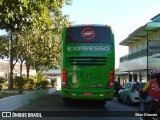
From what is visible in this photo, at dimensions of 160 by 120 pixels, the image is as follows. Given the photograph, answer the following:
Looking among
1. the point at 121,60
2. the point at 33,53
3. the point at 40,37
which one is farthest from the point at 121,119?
the point at 121,60

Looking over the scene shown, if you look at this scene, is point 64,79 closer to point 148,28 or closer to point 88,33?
point 88,33

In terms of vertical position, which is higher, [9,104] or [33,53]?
[33,53]

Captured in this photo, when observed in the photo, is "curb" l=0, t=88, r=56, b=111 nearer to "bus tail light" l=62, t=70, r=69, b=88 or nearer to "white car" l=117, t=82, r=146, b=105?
"bus tail light" l=62, t=70, r=69, b=88

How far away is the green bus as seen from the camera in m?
17.3

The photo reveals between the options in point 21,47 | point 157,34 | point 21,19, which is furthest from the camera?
point 157,34

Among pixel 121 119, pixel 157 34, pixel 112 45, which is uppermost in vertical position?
pixel 157 34

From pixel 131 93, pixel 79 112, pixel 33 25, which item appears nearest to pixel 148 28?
pixel 131 93

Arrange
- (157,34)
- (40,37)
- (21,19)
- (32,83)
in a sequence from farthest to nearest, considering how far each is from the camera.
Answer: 1. (157,34)
2. (32,83)
3. (40,37)
4. (21,19)

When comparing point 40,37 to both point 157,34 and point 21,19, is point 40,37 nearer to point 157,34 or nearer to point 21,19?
point 157,34

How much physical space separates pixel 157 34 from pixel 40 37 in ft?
45.9

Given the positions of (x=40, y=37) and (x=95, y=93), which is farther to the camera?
(x=40, y=37)

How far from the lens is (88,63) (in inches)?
687

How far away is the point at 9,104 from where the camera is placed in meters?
16.4

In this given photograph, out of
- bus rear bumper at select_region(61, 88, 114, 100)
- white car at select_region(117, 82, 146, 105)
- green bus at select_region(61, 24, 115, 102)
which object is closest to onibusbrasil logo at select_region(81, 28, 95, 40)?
green bus at select_region(61, 24, 115, 102)
